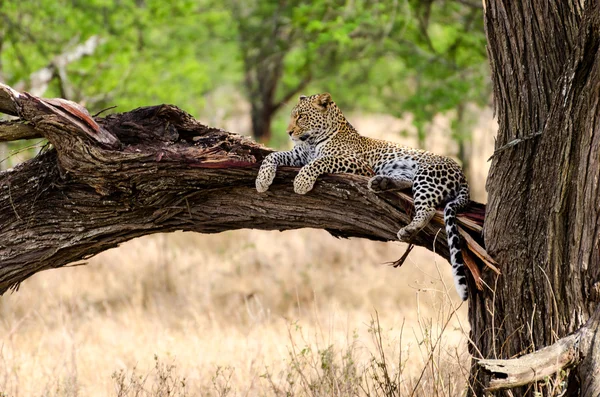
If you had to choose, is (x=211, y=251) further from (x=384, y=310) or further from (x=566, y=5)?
(x=566, y=5)

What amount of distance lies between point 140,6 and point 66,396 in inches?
395

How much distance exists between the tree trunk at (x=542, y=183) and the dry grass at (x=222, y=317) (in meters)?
1.01

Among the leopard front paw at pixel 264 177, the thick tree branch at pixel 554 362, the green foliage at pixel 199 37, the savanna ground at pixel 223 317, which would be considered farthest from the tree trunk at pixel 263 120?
the thick tree branch at pixel 554 362

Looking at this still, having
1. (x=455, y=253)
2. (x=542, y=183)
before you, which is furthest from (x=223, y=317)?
(x=542, y=183)

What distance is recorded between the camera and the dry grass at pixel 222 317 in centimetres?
689

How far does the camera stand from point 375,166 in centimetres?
580

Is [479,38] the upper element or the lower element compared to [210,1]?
lower

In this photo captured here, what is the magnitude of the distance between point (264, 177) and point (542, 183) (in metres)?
1.66

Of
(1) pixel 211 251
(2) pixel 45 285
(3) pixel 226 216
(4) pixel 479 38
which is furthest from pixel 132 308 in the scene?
(4) pixel 479 38

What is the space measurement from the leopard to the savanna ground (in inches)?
42.5

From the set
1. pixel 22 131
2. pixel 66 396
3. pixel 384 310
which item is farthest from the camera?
pixel 384 310

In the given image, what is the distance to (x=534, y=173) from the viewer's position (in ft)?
15.1

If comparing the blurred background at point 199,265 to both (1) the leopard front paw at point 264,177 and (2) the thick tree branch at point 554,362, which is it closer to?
(1) the leopard front paw at point 264,177

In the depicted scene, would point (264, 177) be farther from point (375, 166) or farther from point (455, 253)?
point (455, 253)
